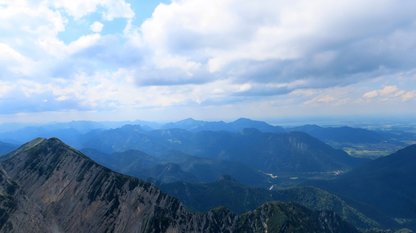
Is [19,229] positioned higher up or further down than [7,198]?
further down

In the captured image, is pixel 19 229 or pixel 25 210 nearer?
pixel 19 229

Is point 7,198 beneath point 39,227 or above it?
above

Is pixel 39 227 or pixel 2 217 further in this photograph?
pixel 39 227

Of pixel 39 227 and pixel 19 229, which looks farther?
pixel 39 227

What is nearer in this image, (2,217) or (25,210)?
(2,217)
